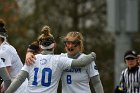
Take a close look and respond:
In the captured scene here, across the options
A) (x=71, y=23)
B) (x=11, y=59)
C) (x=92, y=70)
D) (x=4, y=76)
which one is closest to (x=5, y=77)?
(x=4, y=76)

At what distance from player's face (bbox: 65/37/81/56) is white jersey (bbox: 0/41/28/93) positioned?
1.17 m

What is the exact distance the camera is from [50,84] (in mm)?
11039

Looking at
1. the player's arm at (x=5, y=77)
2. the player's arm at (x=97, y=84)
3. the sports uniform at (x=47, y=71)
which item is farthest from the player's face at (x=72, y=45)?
the player's arm at (x=5, y=77)

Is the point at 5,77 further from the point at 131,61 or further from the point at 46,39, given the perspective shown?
the point at 131,61

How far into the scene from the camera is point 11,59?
39.9ft

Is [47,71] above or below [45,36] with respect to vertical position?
below

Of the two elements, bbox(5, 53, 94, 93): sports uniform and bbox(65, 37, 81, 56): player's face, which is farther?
bbox(65, 37, 81, 56): player's face

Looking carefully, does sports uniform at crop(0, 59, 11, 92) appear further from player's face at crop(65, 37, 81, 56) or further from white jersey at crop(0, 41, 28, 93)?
player's face at crop(65, 37, 81, 56)

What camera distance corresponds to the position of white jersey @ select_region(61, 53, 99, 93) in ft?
36.6

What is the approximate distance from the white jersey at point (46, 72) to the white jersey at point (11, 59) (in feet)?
3.23

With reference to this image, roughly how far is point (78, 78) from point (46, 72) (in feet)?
1.48

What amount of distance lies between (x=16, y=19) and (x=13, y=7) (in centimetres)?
122

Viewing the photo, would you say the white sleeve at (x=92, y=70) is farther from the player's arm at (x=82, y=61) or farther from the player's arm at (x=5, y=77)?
A: the player's arm at (x=5, y=77)

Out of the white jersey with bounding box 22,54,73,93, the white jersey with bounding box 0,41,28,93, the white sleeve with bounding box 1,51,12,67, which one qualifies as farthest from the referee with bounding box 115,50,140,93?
the white jersey with bounding box 22,54,73,93
